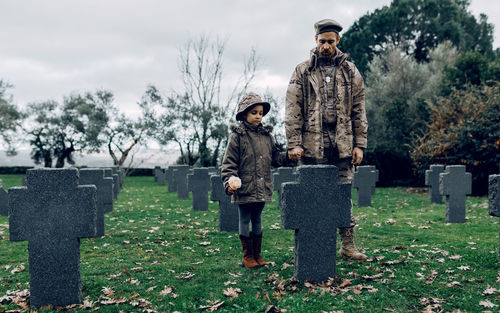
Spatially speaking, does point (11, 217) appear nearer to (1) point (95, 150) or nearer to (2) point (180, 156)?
(2) point (180, 156)

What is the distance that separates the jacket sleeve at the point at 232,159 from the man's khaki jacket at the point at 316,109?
0.60 metres

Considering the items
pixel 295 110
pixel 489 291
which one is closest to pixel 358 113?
pixel 295 110

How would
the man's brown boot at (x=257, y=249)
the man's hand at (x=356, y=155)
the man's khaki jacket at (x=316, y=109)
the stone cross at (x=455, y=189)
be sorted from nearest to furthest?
the man's khaki jacket at (x=316, y=109)
the man's hand at (x=356, y=155)
the man's brown boot at (x=257, y=249)
the stone cross at (x=455, y=189)

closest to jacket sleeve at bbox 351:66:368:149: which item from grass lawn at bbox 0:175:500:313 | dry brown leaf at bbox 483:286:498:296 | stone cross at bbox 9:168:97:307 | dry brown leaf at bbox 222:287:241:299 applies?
grass lawn at bbox 0:175:500:313

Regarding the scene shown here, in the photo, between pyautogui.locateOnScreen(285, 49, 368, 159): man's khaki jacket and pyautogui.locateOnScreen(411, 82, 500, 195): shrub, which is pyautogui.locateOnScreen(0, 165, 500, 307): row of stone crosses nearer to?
pyautogui.locateOnScreen(285, 49, 368, 159): man's khaki jacket

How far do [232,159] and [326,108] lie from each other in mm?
1241

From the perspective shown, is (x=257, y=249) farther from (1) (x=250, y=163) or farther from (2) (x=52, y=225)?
(2) (x=52, y=225)

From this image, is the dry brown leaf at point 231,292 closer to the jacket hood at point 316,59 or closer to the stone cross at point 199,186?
the jacket hood at point 316,59

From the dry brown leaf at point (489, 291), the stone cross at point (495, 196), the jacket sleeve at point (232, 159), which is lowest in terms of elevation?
the dry brown leaf at point (489, 291)

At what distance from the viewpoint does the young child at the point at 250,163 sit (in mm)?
4582

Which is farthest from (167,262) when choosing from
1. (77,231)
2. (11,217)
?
(11,217)

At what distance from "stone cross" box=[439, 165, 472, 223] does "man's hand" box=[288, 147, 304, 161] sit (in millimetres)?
4772

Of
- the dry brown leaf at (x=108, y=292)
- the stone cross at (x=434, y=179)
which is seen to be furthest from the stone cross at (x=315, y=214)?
the stone cross at (x=434, y=179)

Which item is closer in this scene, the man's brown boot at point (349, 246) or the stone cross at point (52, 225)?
the stone cross at point (52, 225)
